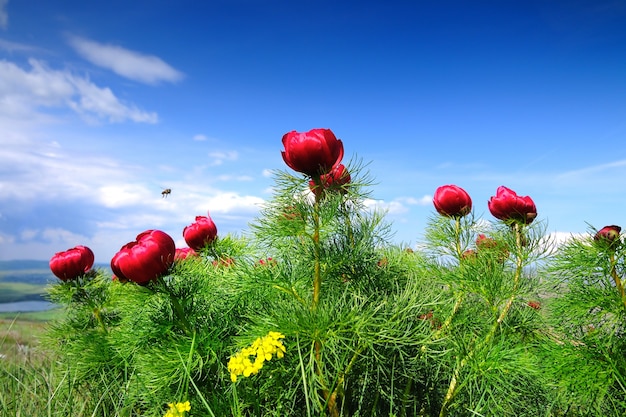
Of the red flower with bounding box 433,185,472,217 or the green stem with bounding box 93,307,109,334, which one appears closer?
the red flower with bounding box 433,185,472,217

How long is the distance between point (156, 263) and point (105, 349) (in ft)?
5.86

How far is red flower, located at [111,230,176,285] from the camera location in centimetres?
227

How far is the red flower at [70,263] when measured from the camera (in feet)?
12.1

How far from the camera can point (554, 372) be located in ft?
8.93

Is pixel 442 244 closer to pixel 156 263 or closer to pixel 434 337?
pixel 434 337

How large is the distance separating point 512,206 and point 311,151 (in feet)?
5.01

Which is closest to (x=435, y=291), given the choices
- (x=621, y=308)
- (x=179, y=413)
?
(x=621, y=308)

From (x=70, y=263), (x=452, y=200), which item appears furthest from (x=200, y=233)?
(x=452, y=200)

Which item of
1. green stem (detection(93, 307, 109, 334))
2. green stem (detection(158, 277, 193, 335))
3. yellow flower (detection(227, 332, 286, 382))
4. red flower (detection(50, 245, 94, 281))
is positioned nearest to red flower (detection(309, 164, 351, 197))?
yellow flower (detection(227, 332, 286, 382))

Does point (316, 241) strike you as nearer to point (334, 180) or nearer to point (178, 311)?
point (334, 180)

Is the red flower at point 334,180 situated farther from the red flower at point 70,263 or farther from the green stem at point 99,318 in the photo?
the green stem at point 99,318

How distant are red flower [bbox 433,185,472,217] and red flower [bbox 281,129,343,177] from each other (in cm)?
116

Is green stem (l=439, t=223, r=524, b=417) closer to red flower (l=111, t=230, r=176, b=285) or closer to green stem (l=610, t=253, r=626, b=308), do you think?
green stem (l=610, t=253, r=626, b=308)

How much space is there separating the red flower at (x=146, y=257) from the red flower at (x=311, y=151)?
75cm
